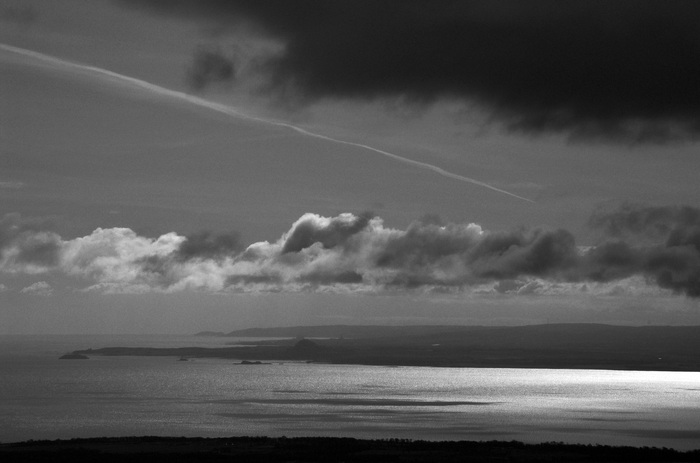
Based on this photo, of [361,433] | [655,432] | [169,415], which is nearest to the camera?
[361,433]

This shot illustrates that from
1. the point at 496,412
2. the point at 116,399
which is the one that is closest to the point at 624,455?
the point at 496,412

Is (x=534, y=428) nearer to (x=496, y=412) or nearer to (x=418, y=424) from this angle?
(x=418, y=424)

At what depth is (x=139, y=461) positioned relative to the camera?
242 ft

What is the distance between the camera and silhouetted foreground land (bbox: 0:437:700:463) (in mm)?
75625

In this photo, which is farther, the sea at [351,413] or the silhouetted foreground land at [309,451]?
Result: the sea at [351,413]

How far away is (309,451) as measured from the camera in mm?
79938

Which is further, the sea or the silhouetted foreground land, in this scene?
the sea

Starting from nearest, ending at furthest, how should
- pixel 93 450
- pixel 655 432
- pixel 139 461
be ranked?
pixel 139 461 < pixel 93 450 < pixel 655 432

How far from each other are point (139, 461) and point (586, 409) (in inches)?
3876

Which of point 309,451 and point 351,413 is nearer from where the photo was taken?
point 309,451

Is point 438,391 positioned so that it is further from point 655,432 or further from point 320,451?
point 320,451

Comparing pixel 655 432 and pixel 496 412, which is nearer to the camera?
pixel 655 432

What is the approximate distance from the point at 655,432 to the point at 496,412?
34.0 meters

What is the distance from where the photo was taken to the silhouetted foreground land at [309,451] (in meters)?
75.6
